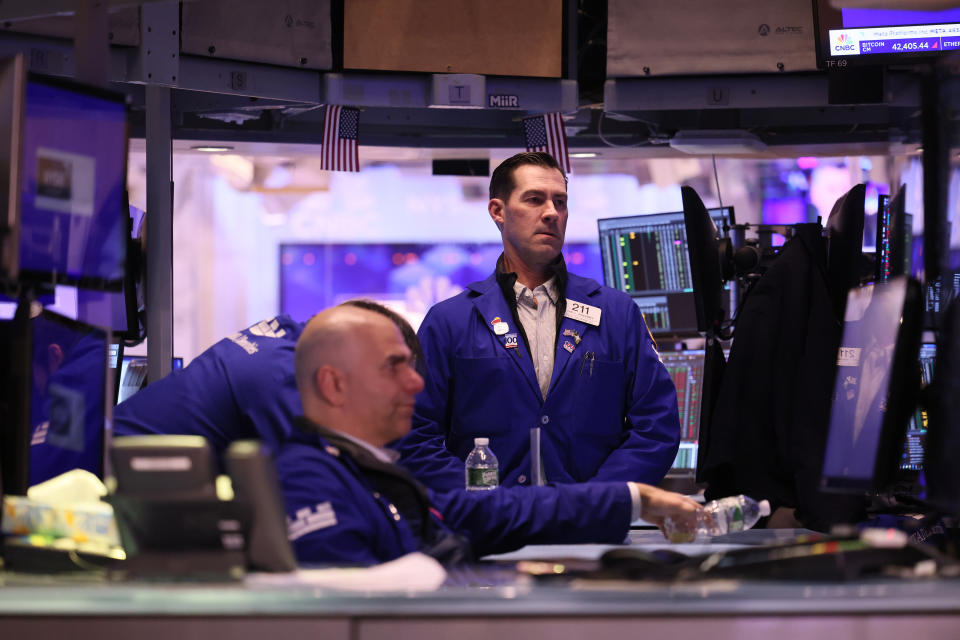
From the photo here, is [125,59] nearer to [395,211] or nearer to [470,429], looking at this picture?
[470,429]

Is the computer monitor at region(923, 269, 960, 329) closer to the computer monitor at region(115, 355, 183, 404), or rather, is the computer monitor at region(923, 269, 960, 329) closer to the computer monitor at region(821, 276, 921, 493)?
the computer monitor at region(821, 276, 921, 493)

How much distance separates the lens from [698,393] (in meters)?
5.37

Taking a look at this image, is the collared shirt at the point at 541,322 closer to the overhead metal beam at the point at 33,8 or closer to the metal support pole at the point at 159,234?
the metal support pole at the point at 159,234

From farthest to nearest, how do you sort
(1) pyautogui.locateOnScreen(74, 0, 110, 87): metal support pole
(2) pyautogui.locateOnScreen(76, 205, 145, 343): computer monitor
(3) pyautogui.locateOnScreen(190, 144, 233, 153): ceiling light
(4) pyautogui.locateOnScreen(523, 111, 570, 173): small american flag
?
(3) pyautogui.locateOnScreen(190, 144, 233, 153): ceiling light, (4) pyautogui.locateOnScreen(523, 111, 570, 173): small american flag, (2) pyautogui.locateOnScreen(76, 205, 145, 343): computer monitor, (1) pyautogui.locateOnScreen(74, 0, 110, 87): metal support pole

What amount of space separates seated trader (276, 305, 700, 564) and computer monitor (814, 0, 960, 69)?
2602mm

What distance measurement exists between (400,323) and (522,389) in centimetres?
116

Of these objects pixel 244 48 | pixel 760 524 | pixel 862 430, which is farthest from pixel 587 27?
pixel 862 430

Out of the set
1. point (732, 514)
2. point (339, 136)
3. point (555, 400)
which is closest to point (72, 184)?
point (555, 400)

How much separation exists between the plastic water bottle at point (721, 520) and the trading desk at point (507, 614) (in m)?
0.92

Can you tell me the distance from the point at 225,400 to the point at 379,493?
2.85 ft

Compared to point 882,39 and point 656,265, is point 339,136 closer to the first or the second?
point 656,265

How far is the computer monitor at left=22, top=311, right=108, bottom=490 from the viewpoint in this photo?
2197 millimetres

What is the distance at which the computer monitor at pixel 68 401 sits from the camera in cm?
220

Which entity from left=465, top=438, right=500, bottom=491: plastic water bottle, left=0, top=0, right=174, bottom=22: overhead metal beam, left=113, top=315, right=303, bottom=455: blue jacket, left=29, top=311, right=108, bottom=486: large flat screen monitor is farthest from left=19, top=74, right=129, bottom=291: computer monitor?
left=465, top=438, right=500, bottom=491: plastic water bottle
